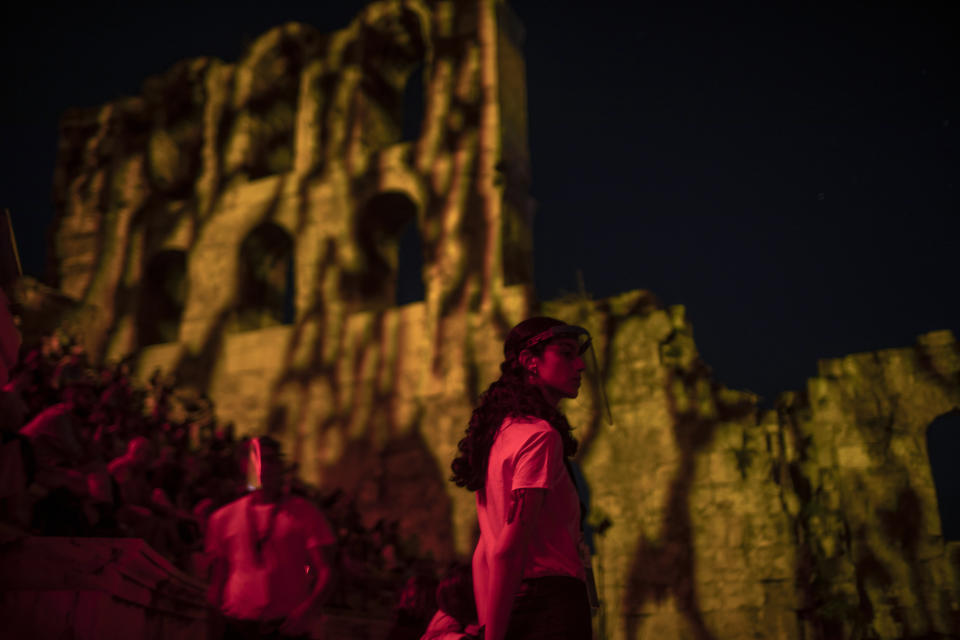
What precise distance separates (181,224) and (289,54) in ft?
11.6

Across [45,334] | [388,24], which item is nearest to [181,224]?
[45,334]

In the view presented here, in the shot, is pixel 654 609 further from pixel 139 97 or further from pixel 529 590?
pixel 139 97

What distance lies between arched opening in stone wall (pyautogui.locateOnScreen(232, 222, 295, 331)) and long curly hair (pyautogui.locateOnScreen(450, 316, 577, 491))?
12310 millimetres

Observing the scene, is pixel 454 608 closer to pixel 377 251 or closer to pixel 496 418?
pixel 496 418

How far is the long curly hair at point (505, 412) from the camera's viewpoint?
8.41 feet

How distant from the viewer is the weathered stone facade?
10.2m

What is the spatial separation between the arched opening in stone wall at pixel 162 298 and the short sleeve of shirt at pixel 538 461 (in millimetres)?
13727

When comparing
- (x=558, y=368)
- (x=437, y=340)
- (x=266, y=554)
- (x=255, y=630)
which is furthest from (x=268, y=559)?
(x=437, y=340)

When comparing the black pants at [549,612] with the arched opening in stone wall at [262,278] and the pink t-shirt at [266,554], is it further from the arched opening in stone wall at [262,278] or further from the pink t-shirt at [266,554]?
the arched opening in stone wall at [262,278]

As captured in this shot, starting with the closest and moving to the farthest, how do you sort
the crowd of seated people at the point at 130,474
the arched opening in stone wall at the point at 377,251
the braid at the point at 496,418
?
the braid at the point at 496,418 → the crowd of seated people at the point at 130,474 → the arched opening in stone wall at the point at 377,251

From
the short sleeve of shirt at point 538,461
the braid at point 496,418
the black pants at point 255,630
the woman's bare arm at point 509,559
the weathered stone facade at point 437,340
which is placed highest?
the weathered stone facade at point 437,340

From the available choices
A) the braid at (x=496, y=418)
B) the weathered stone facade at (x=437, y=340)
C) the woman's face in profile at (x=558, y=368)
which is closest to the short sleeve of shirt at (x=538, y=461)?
the braid at (x=496, y=418)

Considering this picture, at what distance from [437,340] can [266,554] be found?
28.3 ft

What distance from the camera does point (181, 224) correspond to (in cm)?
1538
